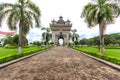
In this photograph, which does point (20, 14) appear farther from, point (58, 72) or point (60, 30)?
point (60, 30)

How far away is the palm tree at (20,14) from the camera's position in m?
19.5

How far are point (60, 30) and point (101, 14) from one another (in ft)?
298

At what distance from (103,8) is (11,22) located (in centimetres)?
1248

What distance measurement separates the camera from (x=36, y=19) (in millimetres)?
20656

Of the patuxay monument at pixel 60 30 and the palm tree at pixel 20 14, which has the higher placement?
the patuxay monument at pixel 60 30

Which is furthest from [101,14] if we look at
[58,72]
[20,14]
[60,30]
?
[60,30]

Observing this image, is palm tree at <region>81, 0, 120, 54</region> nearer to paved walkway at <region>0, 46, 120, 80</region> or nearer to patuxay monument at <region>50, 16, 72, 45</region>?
paved walkway at <region>0, 46, 120, 80</region>

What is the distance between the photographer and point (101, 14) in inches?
766

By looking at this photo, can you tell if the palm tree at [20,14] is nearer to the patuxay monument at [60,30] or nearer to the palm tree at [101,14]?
the palm tree at [101,14]

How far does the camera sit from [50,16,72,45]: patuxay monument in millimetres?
106938

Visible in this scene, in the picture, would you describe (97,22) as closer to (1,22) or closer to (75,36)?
(1,22)

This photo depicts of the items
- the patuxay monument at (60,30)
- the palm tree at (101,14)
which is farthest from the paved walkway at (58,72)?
the patuxay monument at (60,30)

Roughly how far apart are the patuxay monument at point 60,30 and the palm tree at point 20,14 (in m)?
83.4

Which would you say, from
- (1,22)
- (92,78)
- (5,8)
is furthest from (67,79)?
(5,8)
